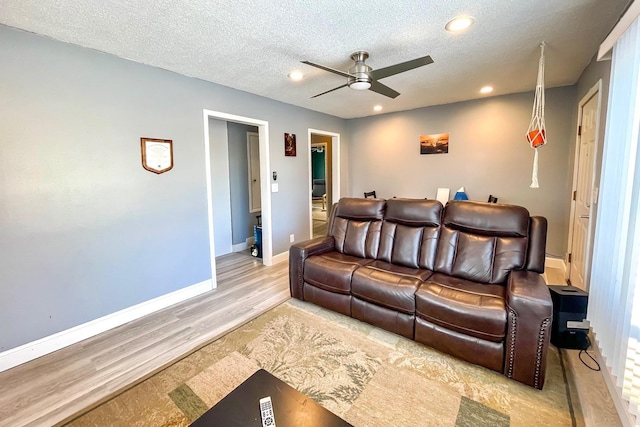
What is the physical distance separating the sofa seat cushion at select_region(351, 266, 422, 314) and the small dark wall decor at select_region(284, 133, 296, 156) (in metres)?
2.52

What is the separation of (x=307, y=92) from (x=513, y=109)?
10.1 ft

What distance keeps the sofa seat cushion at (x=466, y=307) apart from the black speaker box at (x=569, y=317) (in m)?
0.40

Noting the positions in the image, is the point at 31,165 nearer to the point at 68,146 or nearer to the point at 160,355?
the point at 68,146

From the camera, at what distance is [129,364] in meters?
2.09

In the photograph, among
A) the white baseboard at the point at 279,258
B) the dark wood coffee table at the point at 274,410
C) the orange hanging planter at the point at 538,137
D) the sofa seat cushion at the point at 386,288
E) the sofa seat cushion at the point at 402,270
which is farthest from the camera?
the white baseboard at the point at 279,258

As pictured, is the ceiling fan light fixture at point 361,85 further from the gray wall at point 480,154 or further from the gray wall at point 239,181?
the gray wall at point 239,181

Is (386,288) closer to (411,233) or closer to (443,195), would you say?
(411,233)

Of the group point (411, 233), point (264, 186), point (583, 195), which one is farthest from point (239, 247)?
point (583, 195)

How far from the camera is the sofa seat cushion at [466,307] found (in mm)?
1872

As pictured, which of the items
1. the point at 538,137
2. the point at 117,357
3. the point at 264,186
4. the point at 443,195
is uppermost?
the point at 538,137

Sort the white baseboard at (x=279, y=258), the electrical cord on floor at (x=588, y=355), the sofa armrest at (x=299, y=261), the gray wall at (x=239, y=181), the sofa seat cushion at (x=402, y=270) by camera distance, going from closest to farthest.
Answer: the electrical cord on floor at (x=588, y=355)
the sofa seat cushion at (x=402, y=270)
the sofa armrest at (x=299, y=261)
the white baseboard at (x=279, y=258)
the gray wall at (x=239, y=181)

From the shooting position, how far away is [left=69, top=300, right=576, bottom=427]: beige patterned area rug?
63.2 inches

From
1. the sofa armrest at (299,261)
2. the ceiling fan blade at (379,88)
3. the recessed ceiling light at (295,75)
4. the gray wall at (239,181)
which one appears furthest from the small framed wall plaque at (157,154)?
the ceiling fan blade at (379,88)

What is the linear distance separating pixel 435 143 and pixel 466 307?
352 cm
